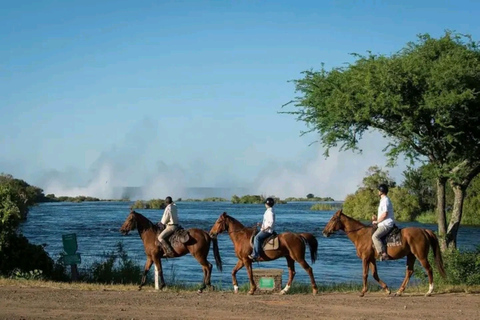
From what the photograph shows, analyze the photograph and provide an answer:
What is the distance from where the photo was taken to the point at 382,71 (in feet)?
66.9

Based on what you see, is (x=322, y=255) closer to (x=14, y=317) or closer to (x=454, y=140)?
(x=454, y=140)

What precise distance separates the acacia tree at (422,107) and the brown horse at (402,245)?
408 centimetres

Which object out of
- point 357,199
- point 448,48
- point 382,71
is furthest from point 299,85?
point 357,199

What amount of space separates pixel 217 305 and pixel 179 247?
3231 mm

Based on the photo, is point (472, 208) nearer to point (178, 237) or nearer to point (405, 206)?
point (405, 206)

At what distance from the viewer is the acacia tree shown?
64.9 feet

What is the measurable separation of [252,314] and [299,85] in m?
11.5

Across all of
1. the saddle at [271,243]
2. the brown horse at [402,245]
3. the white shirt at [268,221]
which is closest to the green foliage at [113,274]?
the saddle at [271,243]

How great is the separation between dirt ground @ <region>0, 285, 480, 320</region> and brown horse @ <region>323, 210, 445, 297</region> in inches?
25.9

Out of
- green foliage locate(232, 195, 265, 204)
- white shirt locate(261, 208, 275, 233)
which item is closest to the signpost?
white shirt locate(261, 208, 275, 233)

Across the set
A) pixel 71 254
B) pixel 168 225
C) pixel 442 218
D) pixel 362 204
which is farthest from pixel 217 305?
pixel 362 204

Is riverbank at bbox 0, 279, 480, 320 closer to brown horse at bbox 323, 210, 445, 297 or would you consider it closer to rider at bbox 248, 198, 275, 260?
brown horse at bbox 323, 210, 445, 297

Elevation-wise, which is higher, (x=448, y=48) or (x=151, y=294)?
(x=448, y=48)

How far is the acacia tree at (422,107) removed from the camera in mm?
19781
